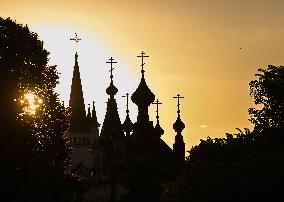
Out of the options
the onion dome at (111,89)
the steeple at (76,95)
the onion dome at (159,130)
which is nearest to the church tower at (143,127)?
the onion dome at (111,89)

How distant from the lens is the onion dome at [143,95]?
123562 millimetres

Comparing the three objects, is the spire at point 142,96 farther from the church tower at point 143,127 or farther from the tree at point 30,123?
the tree at point 30,123

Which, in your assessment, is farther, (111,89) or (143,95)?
(111,89)

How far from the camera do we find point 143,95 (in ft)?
405

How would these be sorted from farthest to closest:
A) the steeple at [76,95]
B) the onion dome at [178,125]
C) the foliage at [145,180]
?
the steeple at [76,95]
the onion dome at [178,125]
the foliage at [145,180]

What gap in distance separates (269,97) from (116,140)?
55.3m

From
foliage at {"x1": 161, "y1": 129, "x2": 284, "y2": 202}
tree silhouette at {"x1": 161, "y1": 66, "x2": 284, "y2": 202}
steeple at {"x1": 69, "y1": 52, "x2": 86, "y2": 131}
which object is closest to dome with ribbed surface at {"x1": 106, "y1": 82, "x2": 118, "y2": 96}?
steeple at {"x1": 69, "y1": 52, "x2": 86, "y2": 131}

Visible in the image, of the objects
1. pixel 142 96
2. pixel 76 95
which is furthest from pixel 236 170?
pixel 76 95

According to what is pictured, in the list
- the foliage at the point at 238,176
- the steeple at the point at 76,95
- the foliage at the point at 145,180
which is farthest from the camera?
the steeple at the point at 76,95

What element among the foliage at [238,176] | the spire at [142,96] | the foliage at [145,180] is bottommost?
the foliage at [238,176]

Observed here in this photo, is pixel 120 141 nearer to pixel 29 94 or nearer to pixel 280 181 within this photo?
pixel 29 94

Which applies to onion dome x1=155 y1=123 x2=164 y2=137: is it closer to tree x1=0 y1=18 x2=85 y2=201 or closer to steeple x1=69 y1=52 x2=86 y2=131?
steeple x1=69 y1=52 x2=86 y2=131

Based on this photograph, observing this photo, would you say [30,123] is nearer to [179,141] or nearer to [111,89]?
[111,89]

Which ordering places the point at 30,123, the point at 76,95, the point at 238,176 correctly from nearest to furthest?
1. the point at 238,176
2. the point at 30,123
3. the point at 76,95
